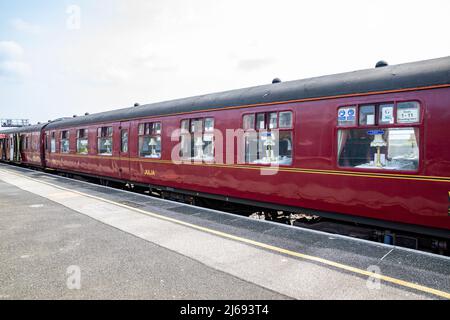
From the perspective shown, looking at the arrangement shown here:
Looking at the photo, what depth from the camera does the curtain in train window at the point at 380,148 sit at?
15.7ft

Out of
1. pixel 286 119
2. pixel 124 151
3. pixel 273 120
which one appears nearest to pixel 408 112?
pixel 286 119

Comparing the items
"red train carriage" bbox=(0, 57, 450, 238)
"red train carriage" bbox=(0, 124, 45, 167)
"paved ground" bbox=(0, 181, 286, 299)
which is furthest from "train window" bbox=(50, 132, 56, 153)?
"paved ground" bbox=(0, 181, 286, 299)

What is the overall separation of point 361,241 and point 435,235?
1.06 metres

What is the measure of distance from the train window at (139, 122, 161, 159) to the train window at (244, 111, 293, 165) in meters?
3.68

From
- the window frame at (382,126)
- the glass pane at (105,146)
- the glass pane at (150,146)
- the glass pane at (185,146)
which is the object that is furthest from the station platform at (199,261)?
the glass pane at (105,146)

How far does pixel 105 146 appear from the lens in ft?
40.9

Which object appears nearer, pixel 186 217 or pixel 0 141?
pixel 186 217

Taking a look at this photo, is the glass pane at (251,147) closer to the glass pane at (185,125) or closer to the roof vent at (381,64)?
the glass pane at (185,125)

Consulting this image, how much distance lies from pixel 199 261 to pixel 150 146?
6132 millimetres

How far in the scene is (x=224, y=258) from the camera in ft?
15.3

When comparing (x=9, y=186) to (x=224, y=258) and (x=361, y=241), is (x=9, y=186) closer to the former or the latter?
(x=224, y=258)

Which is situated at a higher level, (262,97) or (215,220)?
(262,97)

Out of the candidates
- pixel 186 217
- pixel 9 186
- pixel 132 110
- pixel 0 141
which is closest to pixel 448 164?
pixel 186 217

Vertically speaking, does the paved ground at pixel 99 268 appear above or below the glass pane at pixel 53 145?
below
